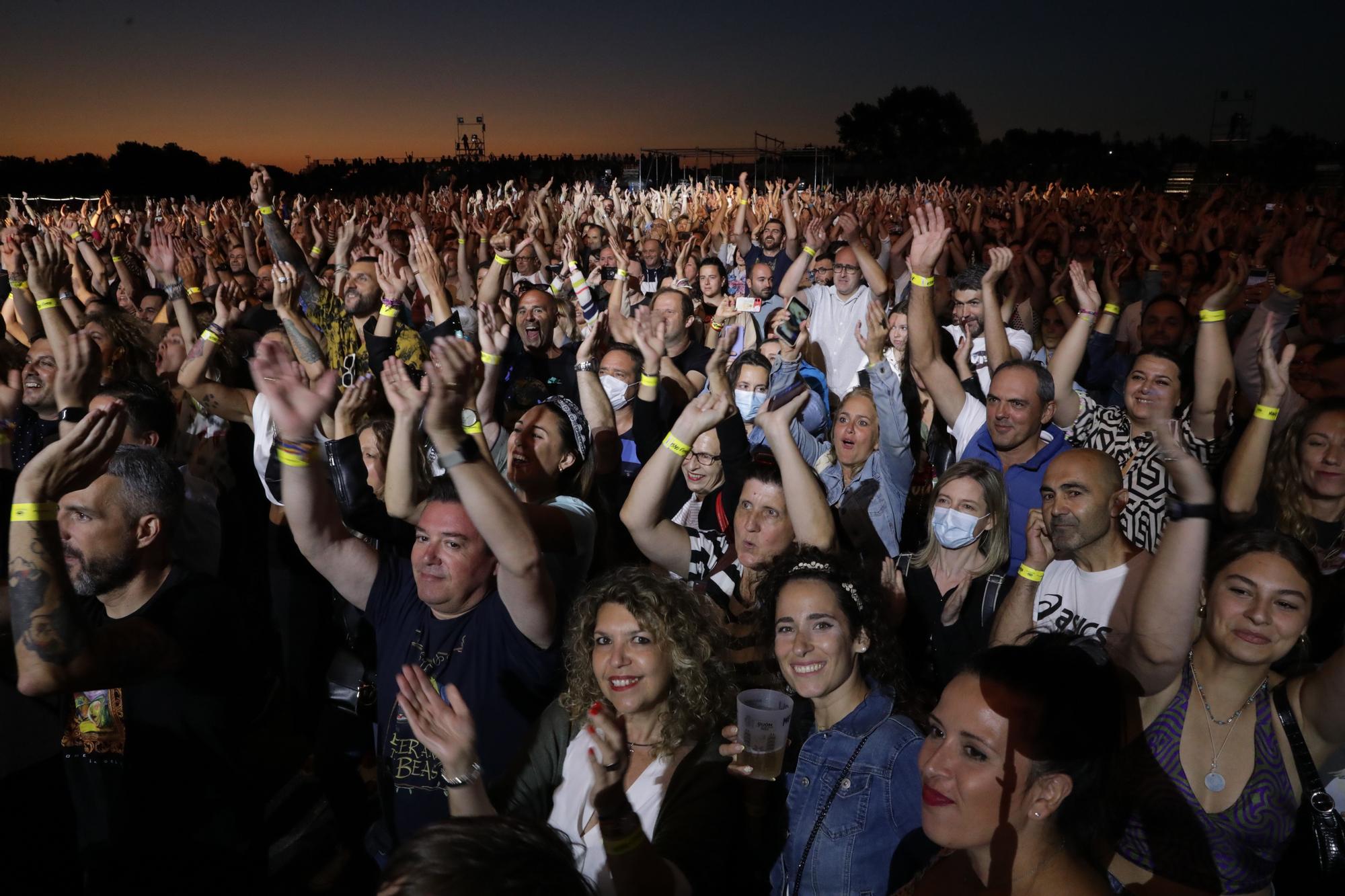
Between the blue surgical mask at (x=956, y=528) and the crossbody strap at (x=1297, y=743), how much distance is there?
3.42ft

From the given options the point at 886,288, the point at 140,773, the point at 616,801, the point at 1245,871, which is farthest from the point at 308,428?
the point at 886,288

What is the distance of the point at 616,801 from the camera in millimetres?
1884

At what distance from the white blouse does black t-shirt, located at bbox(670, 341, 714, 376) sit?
3.78m

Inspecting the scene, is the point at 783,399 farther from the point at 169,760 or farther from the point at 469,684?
the point at 169,760

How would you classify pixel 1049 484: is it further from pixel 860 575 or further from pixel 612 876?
pixel 612 876

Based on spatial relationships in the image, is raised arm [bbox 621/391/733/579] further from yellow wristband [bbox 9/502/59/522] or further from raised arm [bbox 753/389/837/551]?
yellow wristband [bbox 9/502/59/522]

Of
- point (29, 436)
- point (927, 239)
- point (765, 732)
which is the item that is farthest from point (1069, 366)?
point (29, 436)

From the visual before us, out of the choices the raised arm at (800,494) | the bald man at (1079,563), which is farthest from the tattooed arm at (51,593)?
the bald man at (1079,563)

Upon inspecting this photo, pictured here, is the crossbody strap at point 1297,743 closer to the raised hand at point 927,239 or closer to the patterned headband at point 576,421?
the patterned headband at point 576,421

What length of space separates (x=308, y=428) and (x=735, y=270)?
7.39 meters

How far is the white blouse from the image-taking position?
85.0 inches

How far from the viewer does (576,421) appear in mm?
3900

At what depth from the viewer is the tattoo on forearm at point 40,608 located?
2.16 meters

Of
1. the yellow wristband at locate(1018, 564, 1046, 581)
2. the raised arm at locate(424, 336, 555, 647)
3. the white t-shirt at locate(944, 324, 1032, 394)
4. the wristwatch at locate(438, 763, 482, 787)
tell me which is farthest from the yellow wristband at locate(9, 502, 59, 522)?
the white t-shirt at locate(944, 324, 1032, 394)
